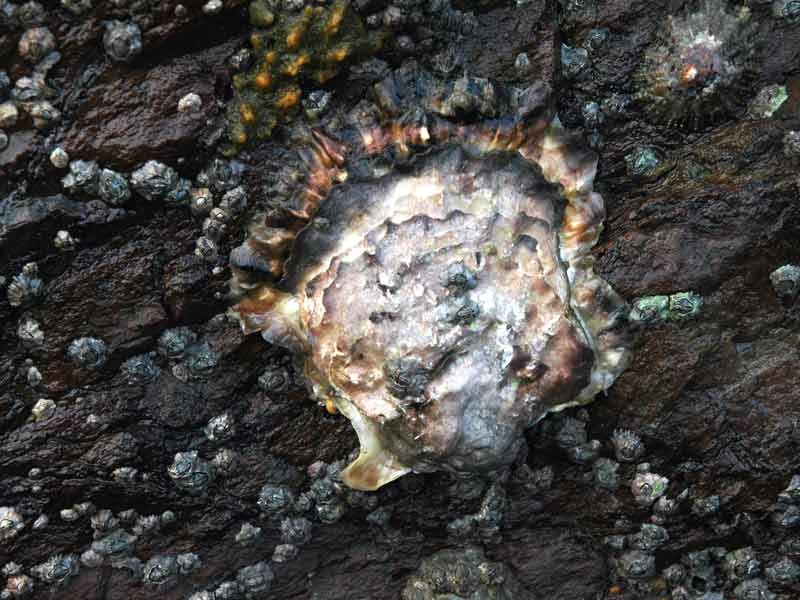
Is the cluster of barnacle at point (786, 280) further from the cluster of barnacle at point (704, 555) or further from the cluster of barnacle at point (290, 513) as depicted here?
the cluster of barnacle at point (290, 513)

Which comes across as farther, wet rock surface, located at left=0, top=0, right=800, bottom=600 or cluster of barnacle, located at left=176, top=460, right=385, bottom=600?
cluster of barnacle, located at left=176, top=460, right=385, bottom=600

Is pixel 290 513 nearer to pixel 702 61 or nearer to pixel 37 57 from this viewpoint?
→ pixel 37 57

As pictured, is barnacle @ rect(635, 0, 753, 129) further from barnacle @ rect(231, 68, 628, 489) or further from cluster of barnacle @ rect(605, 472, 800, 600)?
cluster of barnacle @ rect(605, 472, 800, 600)

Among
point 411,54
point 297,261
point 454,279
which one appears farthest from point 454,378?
point 411,54

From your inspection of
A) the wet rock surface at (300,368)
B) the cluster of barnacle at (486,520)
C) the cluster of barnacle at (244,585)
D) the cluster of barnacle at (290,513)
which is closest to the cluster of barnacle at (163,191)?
Answer: the wet rock surface at (300,368)

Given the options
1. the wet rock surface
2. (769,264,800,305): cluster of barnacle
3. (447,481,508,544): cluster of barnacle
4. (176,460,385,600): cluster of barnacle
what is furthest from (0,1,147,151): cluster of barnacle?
(769,264,800,305): cluster of barnacle

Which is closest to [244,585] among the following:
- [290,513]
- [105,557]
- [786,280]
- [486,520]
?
[290,513]
